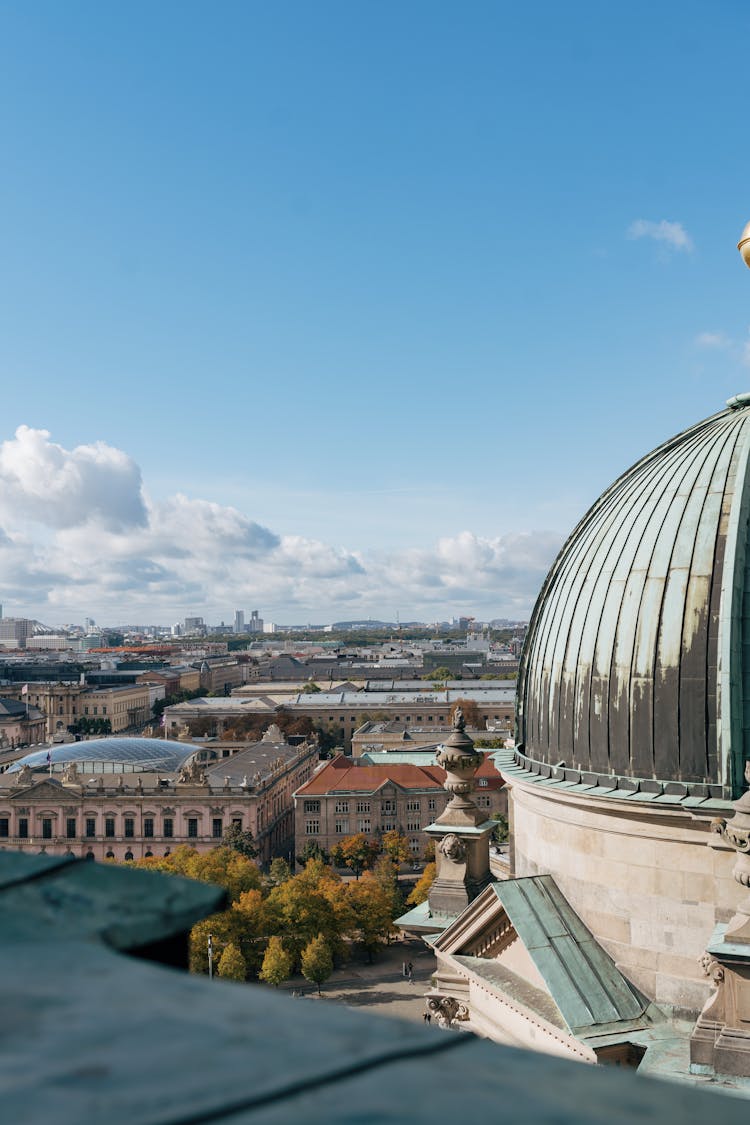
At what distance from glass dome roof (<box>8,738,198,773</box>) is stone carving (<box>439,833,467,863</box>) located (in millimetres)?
97465

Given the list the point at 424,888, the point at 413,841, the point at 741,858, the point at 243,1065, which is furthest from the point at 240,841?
the point at 243,1065

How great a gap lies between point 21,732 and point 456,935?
6884 inches

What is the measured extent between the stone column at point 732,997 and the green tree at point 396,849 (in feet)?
263

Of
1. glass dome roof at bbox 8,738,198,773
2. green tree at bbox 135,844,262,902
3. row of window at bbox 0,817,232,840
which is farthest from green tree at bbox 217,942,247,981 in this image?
glass dome roof at bbox 8,738,198,773

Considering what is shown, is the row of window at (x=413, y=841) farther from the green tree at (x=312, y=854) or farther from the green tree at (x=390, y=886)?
the green tree at (x=390, y=886)

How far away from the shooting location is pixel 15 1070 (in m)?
2.44

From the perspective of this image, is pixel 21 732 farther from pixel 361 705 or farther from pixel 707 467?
pixel 707 467

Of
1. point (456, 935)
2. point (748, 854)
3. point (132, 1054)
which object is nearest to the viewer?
point (132, 1054)

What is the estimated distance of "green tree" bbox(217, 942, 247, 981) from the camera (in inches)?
2527

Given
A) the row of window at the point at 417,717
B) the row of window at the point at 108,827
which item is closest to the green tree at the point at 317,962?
Answer: the row of window at the point at 108,827

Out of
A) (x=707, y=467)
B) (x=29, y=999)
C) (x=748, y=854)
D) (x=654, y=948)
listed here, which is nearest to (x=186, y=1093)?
(x=29, y=999)

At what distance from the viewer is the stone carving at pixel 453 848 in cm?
2591

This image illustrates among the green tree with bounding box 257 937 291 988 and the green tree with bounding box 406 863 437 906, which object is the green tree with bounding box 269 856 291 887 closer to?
the green tree with bounding box 406 863 437 906

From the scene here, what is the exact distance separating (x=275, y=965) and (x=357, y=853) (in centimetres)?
3133
